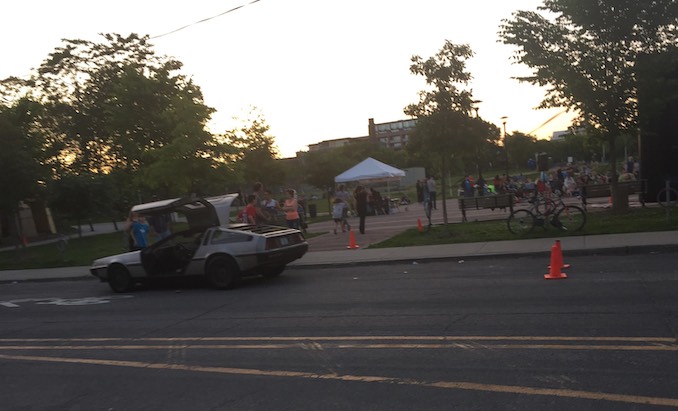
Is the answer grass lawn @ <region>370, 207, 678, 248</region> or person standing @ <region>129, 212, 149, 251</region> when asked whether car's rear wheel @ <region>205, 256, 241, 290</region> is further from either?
grass lawn @ <region>370, 207, 678, 248</region>

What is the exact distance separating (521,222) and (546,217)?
0.61m

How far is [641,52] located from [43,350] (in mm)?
15773

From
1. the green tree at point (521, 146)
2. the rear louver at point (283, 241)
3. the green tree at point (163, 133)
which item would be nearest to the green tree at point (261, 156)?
the green tree at point (163, 133)

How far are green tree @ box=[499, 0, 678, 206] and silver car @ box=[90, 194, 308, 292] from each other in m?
8.88

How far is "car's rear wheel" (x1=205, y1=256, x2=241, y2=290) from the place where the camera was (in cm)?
1066

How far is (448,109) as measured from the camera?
15.0 m

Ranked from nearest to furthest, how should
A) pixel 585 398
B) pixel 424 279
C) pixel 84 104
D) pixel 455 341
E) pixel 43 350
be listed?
1. pixel 585 398
2. pixel 455 341
3. pixel 43 350
4. pixel 424 279
5. pixel 84 104

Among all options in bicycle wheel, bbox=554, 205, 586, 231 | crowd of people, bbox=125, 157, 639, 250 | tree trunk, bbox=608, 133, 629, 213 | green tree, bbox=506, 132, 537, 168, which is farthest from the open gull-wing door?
green tree, bbox=506, 132, 537, 168

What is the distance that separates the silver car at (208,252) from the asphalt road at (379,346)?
2.53 ft

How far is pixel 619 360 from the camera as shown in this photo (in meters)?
4.76

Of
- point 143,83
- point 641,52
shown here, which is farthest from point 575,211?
point 143,83

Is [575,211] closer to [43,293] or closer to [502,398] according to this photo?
[502,398]

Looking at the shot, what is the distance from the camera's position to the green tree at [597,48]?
48.2 feet

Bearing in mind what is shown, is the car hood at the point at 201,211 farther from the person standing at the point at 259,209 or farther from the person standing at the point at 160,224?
the person standing at the point at 160,224
